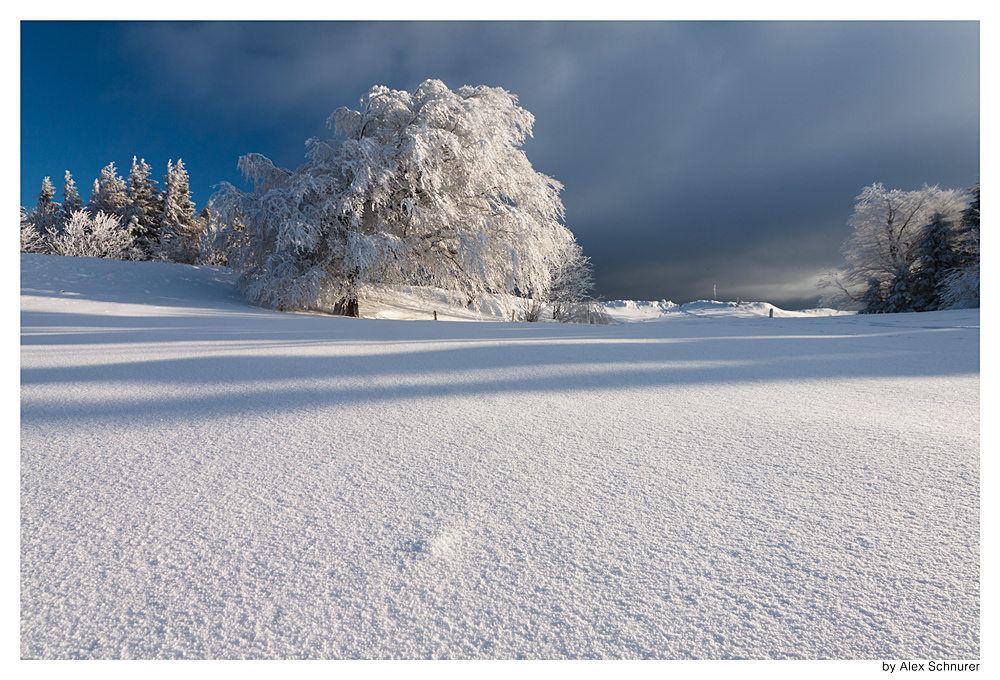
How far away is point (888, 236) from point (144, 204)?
129ft

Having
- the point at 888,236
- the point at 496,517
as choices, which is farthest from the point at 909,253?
the point at 496,517

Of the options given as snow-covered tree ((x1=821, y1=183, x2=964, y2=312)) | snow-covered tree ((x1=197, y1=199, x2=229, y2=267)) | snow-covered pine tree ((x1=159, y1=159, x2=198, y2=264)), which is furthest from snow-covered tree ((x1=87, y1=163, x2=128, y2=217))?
snow-covered tree ((x1=821, y1=183, x2=964, y2=312))

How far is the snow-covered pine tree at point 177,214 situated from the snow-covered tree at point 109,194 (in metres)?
2.63

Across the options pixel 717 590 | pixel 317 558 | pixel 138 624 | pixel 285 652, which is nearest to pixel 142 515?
pixel 138 624

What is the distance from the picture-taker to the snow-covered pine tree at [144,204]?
86.8ft

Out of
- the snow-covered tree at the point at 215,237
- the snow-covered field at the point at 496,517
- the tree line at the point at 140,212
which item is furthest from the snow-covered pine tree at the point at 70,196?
the snow-covered field at the point at 496,517

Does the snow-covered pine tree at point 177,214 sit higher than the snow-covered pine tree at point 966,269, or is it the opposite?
the snow-covered pine tree at point 177,214

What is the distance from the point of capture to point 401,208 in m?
9.55

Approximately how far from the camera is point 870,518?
1.06 meters

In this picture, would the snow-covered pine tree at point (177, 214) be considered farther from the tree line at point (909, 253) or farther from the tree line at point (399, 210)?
the tree line at point (909, 253)

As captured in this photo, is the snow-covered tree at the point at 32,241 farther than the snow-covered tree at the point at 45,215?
No
